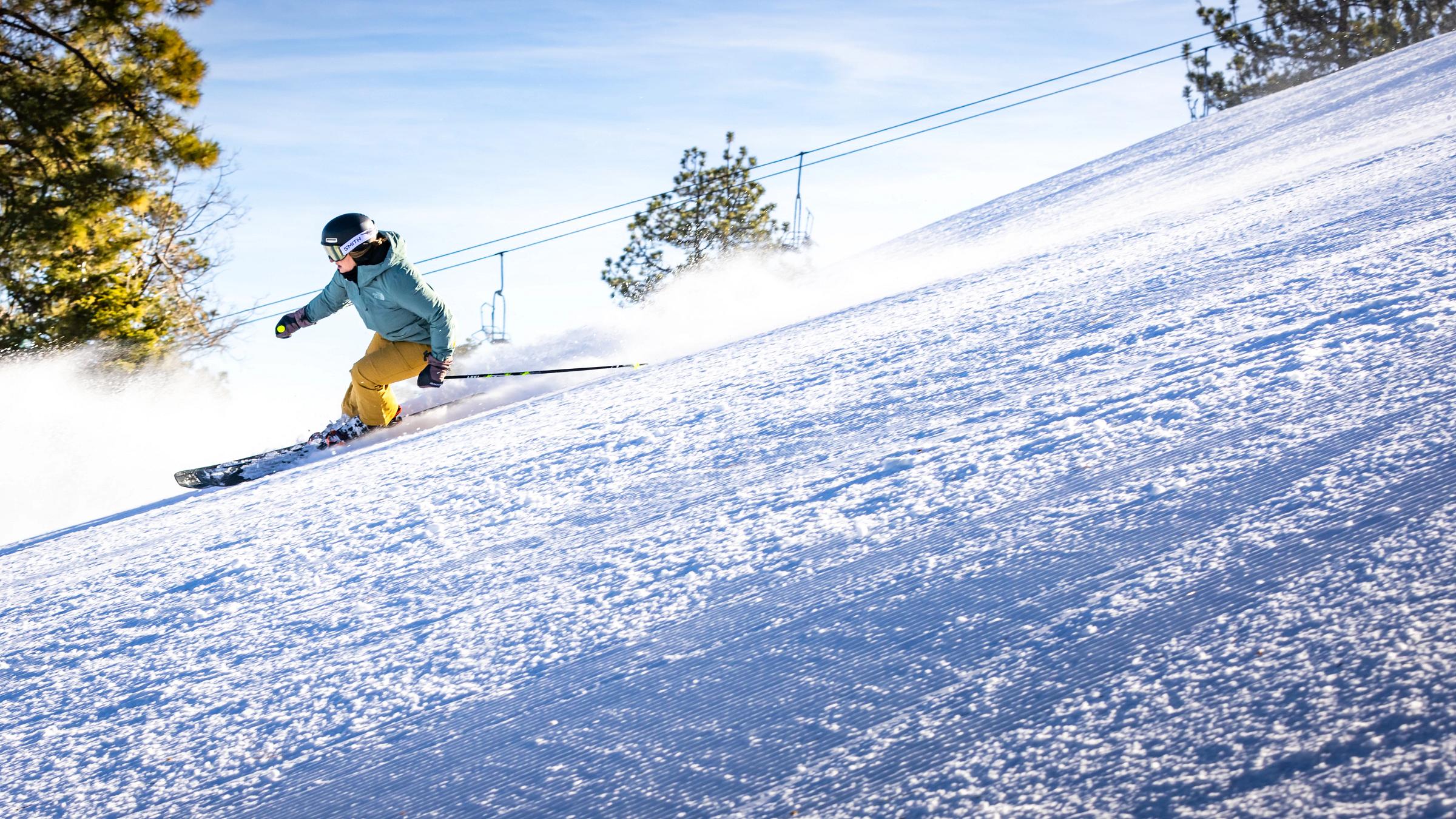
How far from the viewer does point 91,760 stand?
2.52 m

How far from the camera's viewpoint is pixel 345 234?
5.89 meters

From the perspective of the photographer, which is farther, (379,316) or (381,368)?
(381,368)

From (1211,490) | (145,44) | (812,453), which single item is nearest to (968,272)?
(812,453)

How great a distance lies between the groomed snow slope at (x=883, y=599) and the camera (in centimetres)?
181

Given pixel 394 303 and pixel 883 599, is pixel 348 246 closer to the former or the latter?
pixel 394 303

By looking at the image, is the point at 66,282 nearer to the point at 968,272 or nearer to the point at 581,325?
the point at 581,325

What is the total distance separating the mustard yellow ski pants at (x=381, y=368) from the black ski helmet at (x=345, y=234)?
749 mm

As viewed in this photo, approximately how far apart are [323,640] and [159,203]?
19.1 metres

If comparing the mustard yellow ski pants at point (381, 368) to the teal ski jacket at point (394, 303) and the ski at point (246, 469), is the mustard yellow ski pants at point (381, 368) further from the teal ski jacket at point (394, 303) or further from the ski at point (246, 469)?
the ski at point (246, 469)

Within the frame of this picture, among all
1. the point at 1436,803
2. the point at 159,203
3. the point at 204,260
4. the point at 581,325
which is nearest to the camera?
the point at 1436,803

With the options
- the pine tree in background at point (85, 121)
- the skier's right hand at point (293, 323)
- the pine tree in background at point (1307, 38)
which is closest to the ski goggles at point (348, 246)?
Result: the skier's right hand at point (293, 323)

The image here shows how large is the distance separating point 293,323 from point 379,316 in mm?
729

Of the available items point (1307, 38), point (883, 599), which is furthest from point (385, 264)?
point (1307, 38)

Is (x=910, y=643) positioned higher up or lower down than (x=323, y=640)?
lower down
